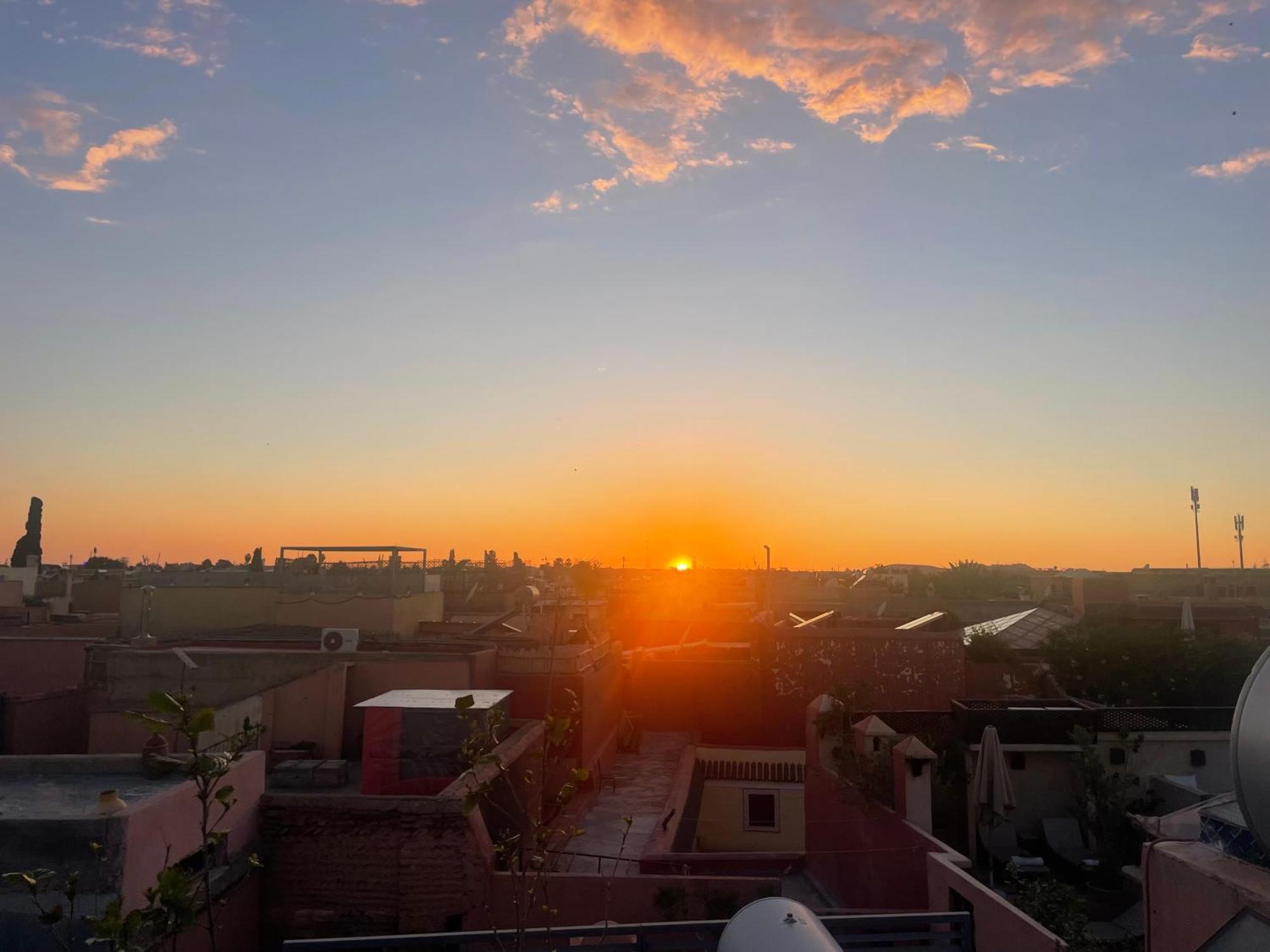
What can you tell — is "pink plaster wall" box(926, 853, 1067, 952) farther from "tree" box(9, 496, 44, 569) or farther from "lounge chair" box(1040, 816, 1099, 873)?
"tree" box(9, 496, 44, 569)

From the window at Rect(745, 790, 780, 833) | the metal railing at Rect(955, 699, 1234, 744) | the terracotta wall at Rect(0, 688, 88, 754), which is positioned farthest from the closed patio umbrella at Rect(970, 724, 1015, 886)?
the terracotta wall at Rect(0, 688, 88, 754)

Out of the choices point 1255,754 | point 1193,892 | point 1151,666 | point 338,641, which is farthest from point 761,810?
point 1255,754

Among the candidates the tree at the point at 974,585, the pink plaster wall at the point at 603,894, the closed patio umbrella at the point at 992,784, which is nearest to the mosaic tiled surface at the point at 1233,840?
the pink plaster wall at the point at 603,894

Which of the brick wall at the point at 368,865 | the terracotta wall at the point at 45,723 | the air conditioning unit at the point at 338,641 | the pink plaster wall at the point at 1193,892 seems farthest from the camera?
the air conditioning unit at the point at 338,641

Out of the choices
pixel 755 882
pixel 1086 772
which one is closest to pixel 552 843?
pixel 755 882

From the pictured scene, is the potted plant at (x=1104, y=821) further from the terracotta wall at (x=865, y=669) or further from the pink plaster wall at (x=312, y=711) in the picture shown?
the pink plaster wall at (x=312, y=711)

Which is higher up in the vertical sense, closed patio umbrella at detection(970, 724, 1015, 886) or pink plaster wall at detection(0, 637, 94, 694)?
pink plaster wall at detection(0, 637, 94, 694)
